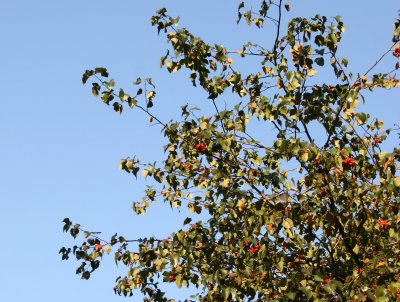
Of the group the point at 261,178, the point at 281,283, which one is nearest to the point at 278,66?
the point at 261,178

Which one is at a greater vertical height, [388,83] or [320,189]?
[388,83]

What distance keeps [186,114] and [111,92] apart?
1.18 m

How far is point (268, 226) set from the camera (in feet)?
33.2

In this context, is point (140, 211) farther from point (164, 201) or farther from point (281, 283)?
point (281, 283)

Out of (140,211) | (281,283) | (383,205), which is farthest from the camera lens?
(140,211)

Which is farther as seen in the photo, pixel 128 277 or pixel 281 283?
pixel 128 277

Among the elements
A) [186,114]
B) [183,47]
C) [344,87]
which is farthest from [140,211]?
[344,87]

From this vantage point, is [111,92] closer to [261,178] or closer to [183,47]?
[183,47]

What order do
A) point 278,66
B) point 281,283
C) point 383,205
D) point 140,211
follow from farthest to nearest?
point 140,211, point 278,66, point 383,205, point 281,283

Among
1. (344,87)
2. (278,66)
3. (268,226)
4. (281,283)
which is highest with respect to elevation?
(278,66)

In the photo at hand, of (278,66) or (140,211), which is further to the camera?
(140,211)

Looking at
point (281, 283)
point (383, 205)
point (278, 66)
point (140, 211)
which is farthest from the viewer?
point (140, 211)

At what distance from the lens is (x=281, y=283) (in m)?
9.94

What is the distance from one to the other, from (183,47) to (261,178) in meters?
2.33
